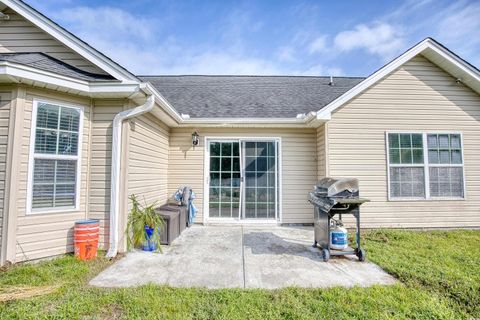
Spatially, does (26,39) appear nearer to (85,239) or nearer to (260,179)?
(85,239)

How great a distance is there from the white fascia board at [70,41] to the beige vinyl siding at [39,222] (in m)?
0.80

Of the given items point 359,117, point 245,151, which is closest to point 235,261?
point 245,151

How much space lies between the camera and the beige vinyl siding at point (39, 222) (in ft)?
11.0

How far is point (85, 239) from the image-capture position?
3.56 metres

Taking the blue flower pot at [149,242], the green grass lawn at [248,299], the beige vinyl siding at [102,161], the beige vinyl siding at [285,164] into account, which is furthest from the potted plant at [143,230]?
the beige vinyl siding at [285,164]

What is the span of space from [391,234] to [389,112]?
9.28 ft

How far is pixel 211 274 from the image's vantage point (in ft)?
10.2

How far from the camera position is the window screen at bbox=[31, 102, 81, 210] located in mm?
3496

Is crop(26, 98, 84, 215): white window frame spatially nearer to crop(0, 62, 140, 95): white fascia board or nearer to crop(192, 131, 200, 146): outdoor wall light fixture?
crop(0, 62, 140, 95): white fascia board

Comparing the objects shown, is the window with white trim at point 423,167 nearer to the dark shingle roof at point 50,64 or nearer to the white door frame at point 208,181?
the white door frame at point 208,181

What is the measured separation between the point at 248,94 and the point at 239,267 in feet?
18.4

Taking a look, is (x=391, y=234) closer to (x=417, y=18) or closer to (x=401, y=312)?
(x=401, y=312)

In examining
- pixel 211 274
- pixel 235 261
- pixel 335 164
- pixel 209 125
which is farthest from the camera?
pixel 209 125

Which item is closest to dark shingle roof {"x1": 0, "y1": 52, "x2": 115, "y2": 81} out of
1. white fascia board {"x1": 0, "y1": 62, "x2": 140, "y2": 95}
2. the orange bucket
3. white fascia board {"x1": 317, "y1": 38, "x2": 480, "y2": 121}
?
white fascia board {"x1": 0, "y1": 62, "x2": 140, "y2": 95}
